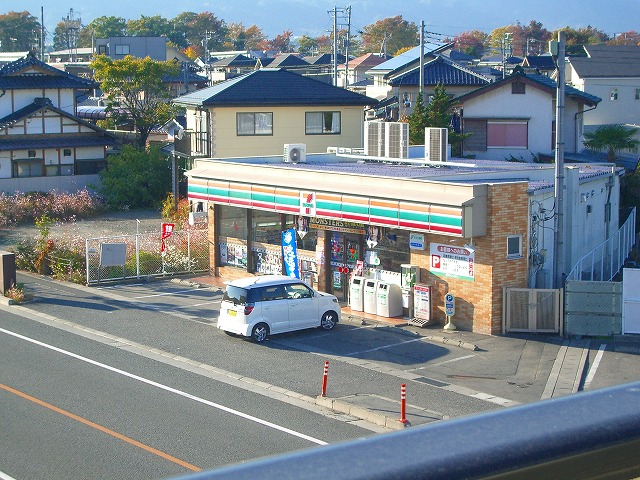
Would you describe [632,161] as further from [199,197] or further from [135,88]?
[135,88]

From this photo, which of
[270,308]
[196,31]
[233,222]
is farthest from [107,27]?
[270,308]

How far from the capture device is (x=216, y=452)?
1405 centimetres

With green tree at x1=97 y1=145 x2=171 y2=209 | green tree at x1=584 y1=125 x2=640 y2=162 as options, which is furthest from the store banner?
green tree at x1=584 y1=125 x2=640 y2=162

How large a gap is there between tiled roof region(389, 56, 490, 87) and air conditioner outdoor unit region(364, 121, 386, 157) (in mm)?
23222

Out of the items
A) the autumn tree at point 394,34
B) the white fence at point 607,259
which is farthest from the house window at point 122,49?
the white fence at point 607,259

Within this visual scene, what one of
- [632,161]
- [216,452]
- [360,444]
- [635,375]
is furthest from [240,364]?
[632,161]

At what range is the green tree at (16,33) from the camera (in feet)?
455

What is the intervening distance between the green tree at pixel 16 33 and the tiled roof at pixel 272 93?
345 ft

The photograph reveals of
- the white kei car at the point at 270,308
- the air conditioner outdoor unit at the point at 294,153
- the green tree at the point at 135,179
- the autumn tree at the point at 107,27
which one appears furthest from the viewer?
the autumn tree at the point at 107,27

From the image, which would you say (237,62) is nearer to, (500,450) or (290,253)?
(290,253)

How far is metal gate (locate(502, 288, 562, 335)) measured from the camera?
22.3 meters

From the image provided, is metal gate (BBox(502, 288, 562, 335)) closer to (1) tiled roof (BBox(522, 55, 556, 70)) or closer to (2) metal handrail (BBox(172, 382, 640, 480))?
(2) metal handrail (BBox(172, 382, 640, 480))

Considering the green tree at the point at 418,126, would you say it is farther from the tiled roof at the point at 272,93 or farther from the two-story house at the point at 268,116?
the two-story house at the point at 268,116

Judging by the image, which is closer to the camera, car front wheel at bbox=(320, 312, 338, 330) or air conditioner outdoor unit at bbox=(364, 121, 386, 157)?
car front wheel at bbox=(320, 312, 338, 330)
